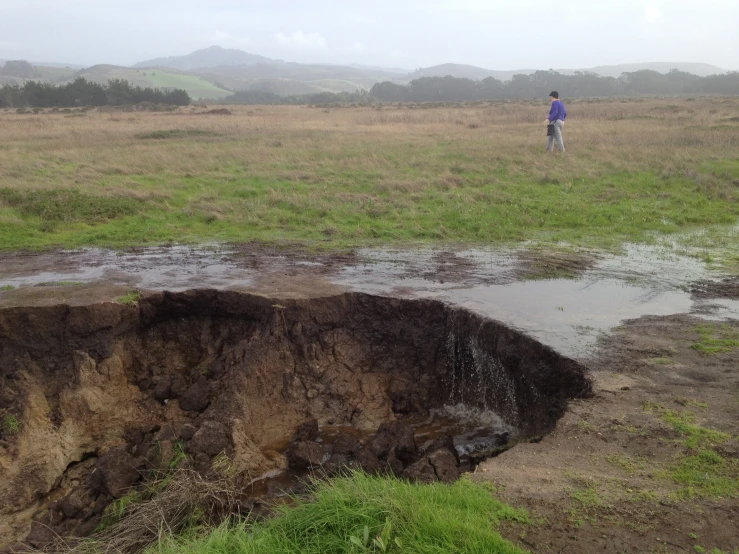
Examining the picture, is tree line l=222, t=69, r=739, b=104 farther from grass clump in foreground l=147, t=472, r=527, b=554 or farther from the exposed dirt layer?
grass clump in foreground l=147, t=472, r=527, b=554

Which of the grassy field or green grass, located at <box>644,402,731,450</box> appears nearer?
green grass, located at <box>644,402,731,450</box>

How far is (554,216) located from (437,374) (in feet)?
20.0

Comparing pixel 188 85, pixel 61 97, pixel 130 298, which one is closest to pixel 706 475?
pixel 130 298

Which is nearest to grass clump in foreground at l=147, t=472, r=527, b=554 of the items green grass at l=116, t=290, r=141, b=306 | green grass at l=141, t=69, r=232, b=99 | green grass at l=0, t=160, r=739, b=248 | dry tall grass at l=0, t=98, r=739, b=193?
green grass at l=116, t=290, r=141, b=306

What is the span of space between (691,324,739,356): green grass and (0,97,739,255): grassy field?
381cm

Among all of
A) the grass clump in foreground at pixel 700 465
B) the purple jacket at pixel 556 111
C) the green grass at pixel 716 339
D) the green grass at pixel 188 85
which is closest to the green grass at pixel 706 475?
the grass clump in foreground at pixel 700 465

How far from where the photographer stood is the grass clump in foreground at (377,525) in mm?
3688

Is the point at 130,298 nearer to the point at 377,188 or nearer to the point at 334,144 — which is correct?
the point at 377,188

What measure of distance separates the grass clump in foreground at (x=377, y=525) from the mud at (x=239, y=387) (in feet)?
6.15

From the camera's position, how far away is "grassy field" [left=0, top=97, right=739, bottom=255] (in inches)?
470

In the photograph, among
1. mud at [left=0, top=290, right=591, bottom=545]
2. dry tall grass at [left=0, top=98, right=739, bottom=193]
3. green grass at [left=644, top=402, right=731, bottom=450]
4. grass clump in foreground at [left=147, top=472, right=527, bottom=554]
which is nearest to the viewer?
grass clump in foreground at [left=147, top=472, right=527, bottom=554]

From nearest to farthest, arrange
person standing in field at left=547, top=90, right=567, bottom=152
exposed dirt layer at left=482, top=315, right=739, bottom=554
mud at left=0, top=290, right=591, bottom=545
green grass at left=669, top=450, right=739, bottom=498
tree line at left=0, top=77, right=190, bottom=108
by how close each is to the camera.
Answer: exposed dirt layer at left=482, top=315, right=739, bottom=554
green grass at left=669, top=450, right=739, bottom=498
mud at left=0, top=290, right=591, bottom=545
person standing in field at left=547, top=90, right=567, bottom=152
tree line at left=0, top=77, right=190, bottom=108

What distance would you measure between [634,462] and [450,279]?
4.68 m

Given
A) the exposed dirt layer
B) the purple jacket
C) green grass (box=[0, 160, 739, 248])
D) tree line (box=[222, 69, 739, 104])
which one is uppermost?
tree line (box=[222, 69, 739, 104])
